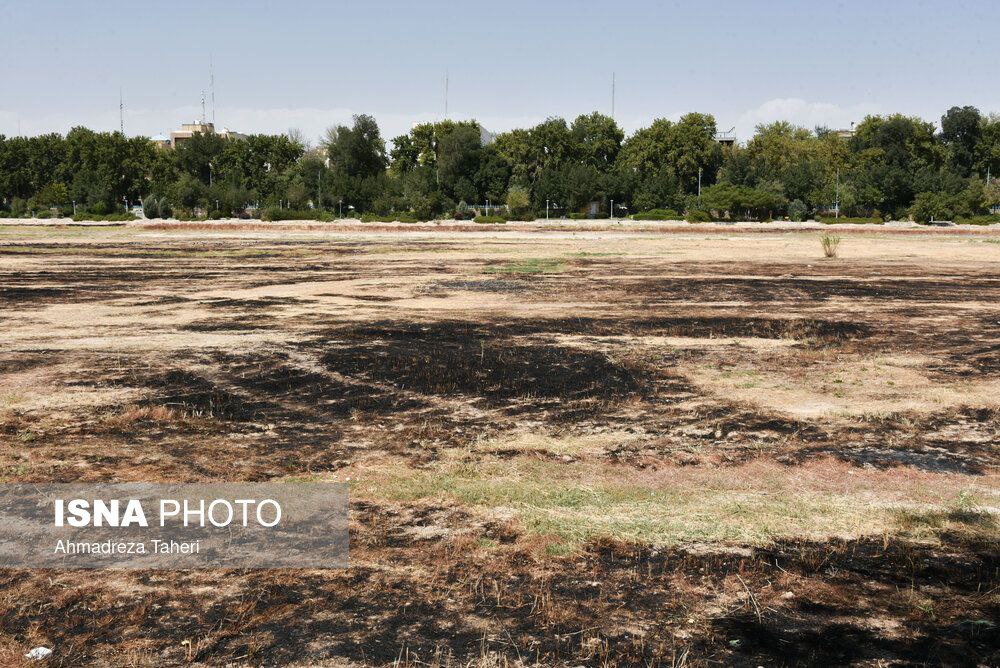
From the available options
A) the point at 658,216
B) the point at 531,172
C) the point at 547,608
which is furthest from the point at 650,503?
the point at 531,172

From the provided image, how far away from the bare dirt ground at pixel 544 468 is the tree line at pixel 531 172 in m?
75.1

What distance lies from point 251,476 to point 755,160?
112243 mm

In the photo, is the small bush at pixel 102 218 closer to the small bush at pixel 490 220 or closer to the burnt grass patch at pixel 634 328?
the small bush at pixel 490 220

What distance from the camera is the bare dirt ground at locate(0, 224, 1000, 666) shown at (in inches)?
217

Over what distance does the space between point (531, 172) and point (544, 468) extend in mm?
112859

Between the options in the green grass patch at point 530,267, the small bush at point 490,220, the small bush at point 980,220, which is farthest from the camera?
the small bush at point 490,220

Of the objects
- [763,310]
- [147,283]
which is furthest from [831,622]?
[147,283]

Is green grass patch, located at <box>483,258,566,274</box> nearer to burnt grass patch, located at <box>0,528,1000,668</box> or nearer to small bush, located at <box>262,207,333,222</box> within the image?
burnt grass patch, located at <box>0,528,1000,668</box>

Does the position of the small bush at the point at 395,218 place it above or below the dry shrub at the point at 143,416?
above

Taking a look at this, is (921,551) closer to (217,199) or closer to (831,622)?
(831,622)

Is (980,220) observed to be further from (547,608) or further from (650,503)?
(547,608)

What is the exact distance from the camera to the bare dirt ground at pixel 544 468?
5.50 metres

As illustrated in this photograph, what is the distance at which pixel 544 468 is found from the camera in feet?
29.1

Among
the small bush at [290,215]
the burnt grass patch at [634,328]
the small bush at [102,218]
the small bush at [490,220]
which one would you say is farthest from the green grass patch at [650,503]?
the small bush at [102,218]
